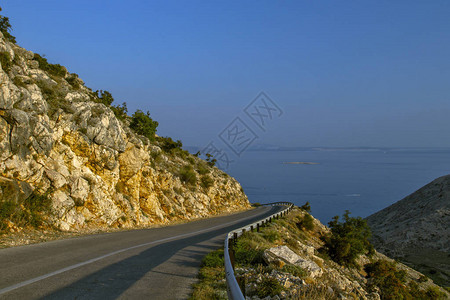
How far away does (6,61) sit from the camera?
49.3 feet

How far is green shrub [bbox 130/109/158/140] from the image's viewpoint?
32844 millimetres

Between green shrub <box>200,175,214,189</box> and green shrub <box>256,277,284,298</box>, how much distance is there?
2903 cm

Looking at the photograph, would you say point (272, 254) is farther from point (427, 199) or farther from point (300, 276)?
point (427, 199)

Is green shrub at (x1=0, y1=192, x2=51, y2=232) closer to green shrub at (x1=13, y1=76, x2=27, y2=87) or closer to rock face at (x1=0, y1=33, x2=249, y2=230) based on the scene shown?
rock face at (x1=0, y1=33, x2=249, y2=230)

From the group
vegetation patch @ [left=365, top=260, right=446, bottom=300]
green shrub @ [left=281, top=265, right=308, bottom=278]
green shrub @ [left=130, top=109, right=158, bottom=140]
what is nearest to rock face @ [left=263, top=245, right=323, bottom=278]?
green shrub @ [left=281, top=265, right=308, bottom=278]

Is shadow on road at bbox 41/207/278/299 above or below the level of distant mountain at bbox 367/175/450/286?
below

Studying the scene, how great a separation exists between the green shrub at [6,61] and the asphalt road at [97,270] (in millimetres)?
10109

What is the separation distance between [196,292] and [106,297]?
169 centimetres

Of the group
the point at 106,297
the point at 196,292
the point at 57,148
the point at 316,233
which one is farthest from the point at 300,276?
the point at 316,233

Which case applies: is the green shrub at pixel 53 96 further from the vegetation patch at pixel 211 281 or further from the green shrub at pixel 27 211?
the vegetation patch at pixel 211 281

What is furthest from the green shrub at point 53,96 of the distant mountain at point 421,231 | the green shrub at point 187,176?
the distant mountain at point 421,231

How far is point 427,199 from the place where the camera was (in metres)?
77.4

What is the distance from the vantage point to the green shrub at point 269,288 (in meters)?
6.34

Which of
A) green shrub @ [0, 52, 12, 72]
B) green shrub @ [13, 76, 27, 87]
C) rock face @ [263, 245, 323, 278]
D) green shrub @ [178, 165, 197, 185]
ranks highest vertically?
green shrub @ [0, 52, 12, 72]
